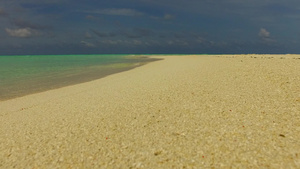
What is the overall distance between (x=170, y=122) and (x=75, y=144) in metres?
3.77

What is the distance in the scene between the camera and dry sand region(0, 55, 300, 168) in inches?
241

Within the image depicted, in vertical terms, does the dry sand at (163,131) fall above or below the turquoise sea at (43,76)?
above

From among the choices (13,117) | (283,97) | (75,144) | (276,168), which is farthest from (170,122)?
(13,117)

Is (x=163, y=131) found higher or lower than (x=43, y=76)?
higher

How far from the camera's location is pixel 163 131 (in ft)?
26.5

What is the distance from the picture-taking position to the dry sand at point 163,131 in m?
6.12

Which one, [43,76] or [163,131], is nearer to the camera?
[163,131]

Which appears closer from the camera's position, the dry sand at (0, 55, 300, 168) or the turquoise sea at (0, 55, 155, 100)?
the dry sand at (0, 55, 300, 168)

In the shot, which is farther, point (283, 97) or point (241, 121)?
point (283, 97)

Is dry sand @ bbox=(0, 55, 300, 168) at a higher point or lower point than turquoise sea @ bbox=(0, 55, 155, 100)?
higher

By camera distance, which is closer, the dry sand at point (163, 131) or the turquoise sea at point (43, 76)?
the dry sand at point (163, 131)

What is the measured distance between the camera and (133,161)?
20.2 feet

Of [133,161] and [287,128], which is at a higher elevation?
[287,128]

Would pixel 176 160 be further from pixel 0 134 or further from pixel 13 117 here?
pixel 13 117
